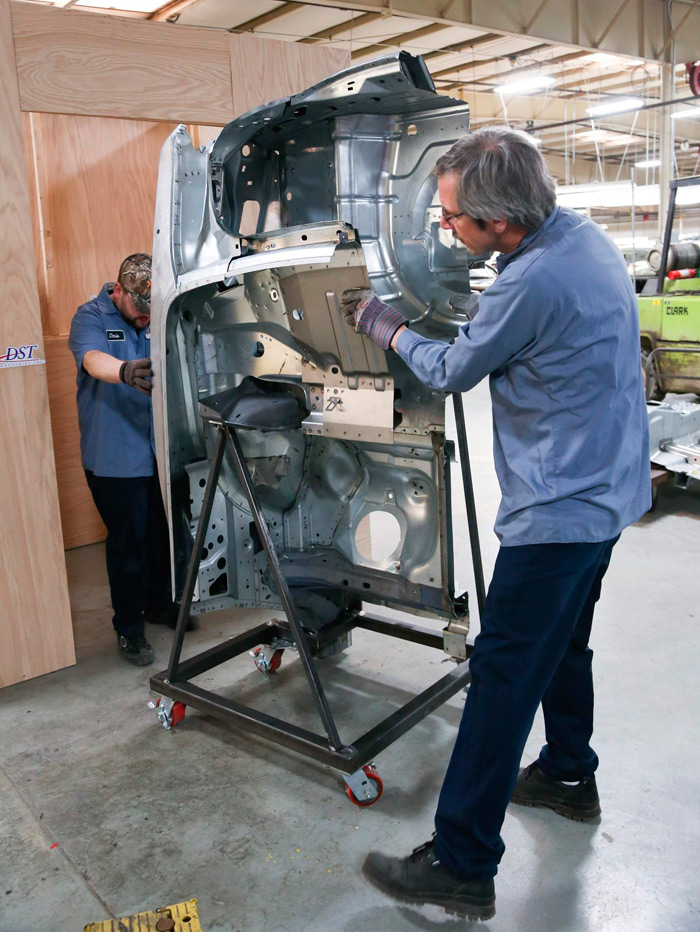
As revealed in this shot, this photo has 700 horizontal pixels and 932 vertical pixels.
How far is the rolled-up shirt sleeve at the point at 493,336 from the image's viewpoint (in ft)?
5.89

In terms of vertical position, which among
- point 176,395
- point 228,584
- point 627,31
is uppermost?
point 627,31

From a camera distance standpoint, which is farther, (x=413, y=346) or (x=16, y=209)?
(x=16, y=209)

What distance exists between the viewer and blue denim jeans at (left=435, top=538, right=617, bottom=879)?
6.24 feet

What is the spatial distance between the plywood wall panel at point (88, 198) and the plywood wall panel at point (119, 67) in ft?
5.53

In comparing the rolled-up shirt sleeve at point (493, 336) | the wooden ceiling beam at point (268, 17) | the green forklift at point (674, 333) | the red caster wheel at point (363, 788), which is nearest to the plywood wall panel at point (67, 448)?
the red caster wheel at point (363, 788)

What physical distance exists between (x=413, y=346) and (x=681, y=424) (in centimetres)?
389

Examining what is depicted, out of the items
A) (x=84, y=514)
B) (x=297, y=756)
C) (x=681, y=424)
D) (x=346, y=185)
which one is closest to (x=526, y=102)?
(x=681, y=424)

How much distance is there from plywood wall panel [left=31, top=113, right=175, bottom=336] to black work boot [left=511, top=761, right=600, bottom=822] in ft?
13.2

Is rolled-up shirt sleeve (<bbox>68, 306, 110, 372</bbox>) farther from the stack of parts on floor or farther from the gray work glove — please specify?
the stack of parts on floor

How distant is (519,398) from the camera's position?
191 cm

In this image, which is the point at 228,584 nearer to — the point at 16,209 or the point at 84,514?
the point at 16,209

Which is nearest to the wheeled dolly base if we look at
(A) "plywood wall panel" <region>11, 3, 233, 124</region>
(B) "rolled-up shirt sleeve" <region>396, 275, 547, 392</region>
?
(B) "rolled-up shirt sleeve" <region>396, 275, 547, 392</region>

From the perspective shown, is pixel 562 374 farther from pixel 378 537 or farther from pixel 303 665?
pixel 378 537

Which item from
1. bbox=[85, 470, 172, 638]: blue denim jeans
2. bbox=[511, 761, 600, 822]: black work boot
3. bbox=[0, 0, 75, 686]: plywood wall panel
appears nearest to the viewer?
bbox=[511, 761, 600, 822]: black work boot
